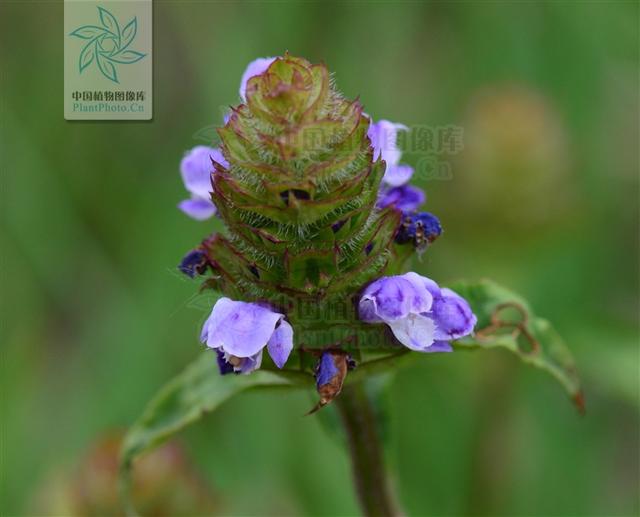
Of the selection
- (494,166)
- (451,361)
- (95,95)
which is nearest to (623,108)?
(494,166)

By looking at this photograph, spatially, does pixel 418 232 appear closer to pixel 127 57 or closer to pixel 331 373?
pixel 331 373

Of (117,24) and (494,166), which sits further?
(494,166)

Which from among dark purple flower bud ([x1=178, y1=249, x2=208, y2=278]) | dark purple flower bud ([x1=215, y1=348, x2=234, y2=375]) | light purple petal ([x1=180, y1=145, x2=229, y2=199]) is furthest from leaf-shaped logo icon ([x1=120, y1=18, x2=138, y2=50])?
dark purple flower bud ([x1=215, y1=348, x2=234, y2=375])

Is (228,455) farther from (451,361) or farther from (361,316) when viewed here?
(361,316)

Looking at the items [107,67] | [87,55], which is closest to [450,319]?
[107,67]

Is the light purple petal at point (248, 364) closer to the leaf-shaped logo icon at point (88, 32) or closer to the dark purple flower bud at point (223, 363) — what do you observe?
the dark purple flower bud at point (223, 363)

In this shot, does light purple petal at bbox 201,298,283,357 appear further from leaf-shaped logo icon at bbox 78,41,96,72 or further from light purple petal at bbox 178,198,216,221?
leaf-shaped logo icon at bbox 78,41,96,72
